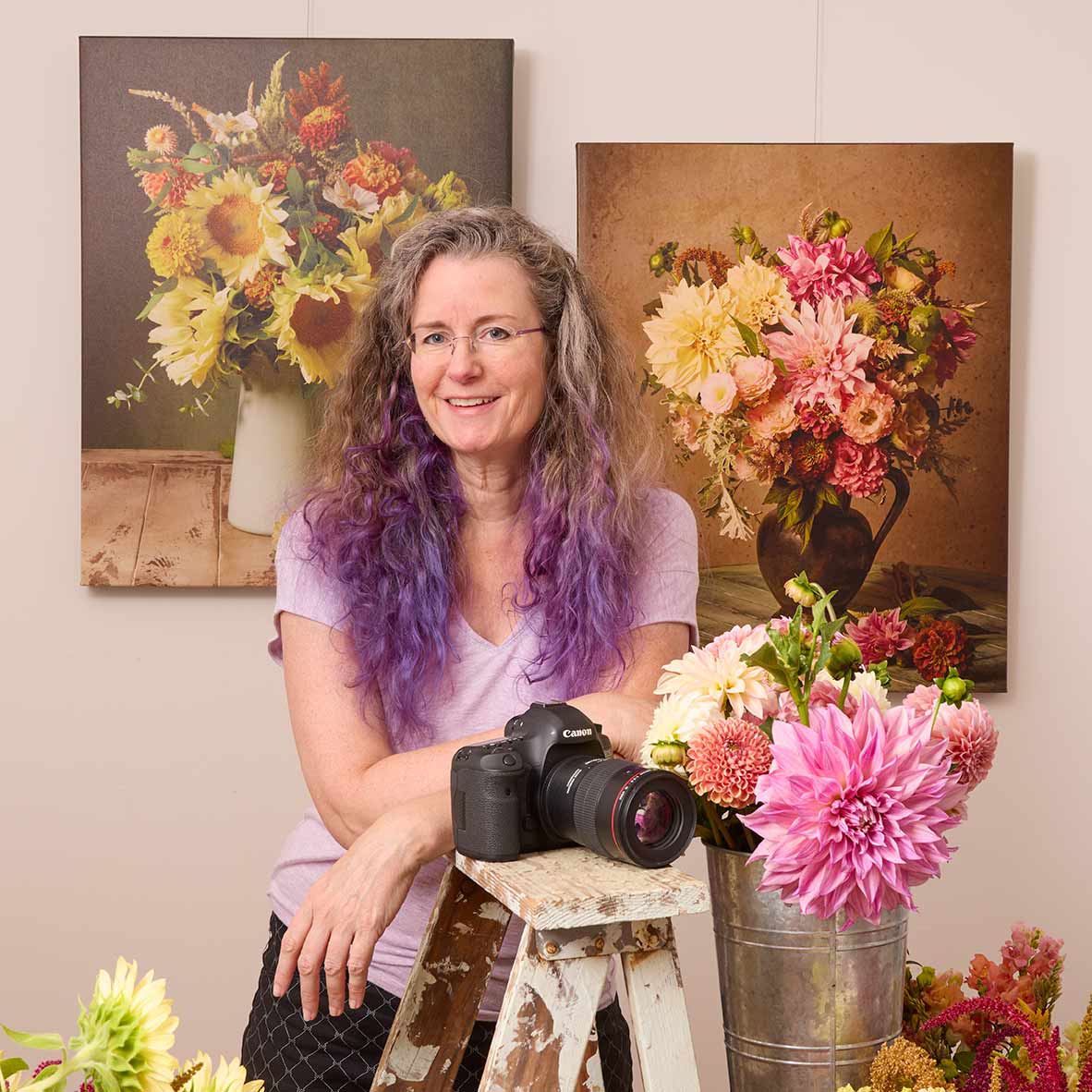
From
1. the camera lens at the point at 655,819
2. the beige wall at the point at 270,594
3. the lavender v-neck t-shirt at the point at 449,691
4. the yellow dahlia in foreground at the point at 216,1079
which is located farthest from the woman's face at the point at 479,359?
the beige wall at the point at 270,594

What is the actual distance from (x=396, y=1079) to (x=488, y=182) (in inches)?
57.1

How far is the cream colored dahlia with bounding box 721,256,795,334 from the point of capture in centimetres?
200

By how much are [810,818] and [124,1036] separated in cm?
37

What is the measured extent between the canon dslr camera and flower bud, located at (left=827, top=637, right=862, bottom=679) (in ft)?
0.42

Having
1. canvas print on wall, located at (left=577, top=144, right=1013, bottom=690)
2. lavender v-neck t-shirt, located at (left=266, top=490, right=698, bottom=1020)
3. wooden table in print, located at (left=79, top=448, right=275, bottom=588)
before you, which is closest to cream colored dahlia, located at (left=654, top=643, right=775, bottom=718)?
lavender v-neck t-shirt, located at (left=266, top=490, right=698, bottom=1020)

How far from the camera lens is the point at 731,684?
0.76m

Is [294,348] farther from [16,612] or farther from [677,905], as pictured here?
[677,905]

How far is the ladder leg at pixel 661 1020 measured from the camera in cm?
68

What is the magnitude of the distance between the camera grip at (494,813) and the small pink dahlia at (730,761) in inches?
4.1

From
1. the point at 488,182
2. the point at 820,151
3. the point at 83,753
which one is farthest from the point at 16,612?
the point at 820,151

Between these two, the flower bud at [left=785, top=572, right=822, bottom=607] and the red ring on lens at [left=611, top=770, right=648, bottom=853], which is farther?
the flower bud at [left=785, top=572, right=822, bottom=607]

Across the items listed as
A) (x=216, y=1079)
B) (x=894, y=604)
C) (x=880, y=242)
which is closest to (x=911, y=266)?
(x=880, y=242)

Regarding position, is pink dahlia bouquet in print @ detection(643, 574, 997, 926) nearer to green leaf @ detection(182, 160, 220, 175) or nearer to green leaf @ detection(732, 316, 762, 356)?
green leaf @ detection(732, 316, 762, 356)

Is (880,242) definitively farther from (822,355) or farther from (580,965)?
(580,965)
